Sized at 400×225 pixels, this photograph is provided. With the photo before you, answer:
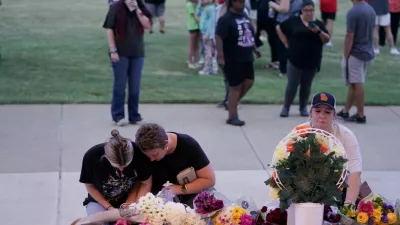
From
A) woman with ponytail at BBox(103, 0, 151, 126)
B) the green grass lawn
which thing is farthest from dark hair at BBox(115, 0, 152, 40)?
the green grass lawn

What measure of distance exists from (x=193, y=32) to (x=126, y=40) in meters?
4.28

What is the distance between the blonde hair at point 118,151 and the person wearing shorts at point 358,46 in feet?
15.2

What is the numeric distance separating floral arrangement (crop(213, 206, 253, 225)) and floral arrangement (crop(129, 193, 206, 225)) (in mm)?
97

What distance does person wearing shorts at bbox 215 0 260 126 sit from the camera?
852cm

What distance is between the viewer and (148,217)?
4.24m

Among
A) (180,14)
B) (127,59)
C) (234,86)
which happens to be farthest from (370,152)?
(180,14)

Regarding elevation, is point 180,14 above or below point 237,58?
below

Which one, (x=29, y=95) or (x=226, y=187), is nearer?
(x=226, y=187)

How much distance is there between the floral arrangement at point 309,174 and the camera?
3.86 m

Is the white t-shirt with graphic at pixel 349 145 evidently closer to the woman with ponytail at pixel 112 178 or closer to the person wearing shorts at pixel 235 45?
the woman with ponytail at pixel 112 178

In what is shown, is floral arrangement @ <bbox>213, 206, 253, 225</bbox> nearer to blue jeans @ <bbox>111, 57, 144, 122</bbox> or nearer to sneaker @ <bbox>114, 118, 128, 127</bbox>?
blue jeans @ <bbox>111, 57, 144, 122</bbox>

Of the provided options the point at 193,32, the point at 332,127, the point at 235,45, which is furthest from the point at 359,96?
the point at 193,32

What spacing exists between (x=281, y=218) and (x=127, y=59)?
177 inches

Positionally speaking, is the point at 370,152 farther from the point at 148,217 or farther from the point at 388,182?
the point at 148,217
